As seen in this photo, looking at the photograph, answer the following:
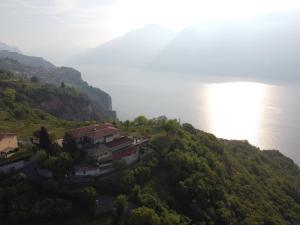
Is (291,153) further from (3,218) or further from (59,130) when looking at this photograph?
(3,218)

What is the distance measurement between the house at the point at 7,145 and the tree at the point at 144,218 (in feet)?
51.4

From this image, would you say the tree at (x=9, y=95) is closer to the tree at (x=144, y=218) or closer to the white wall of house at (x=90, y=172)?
the white wall of house at (x=90, y=172)

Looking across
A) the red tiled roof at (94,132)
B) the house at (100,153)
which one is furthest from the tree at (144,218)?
the red tiled roof at (94,132)

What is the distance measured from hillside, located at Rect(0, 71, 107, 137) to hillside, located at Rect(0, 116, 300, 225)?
19.3m

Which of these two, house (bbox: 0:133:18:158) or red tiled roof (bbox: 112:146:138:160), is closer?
red tiled roof (bbox: 112:146:138:160)

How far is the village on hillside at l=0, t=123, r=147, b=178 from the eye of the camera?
3478cm

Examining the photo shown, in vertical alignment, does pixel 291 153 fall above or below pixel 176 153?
below

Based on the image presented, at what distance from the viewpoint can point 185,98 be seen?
17862 centimetres

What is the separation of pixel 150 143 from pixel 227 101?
436ft

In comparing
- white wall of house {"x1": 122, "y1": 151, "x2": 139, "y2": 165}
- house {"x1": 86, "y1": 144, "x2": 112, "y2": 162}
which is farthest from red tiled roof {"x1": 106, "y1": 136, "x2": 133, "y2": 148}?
white wall of house {"x1": 122, "y1": 151, "x2": 139, "y2": 165}

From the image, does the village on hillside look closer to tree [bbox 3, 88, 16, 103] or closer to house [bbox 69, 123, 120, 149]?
house [bbox 69, 123, 120, 149]

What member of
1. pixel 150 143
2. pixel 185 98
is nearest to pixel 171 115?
pixel 185 98

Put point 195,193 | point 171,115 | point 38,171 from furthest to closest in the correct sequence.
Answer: point 171,115
point 195,193
point 38,171

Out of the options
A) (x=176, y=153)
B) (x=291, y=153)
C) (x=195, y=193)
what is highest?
(x=176, y=153)
